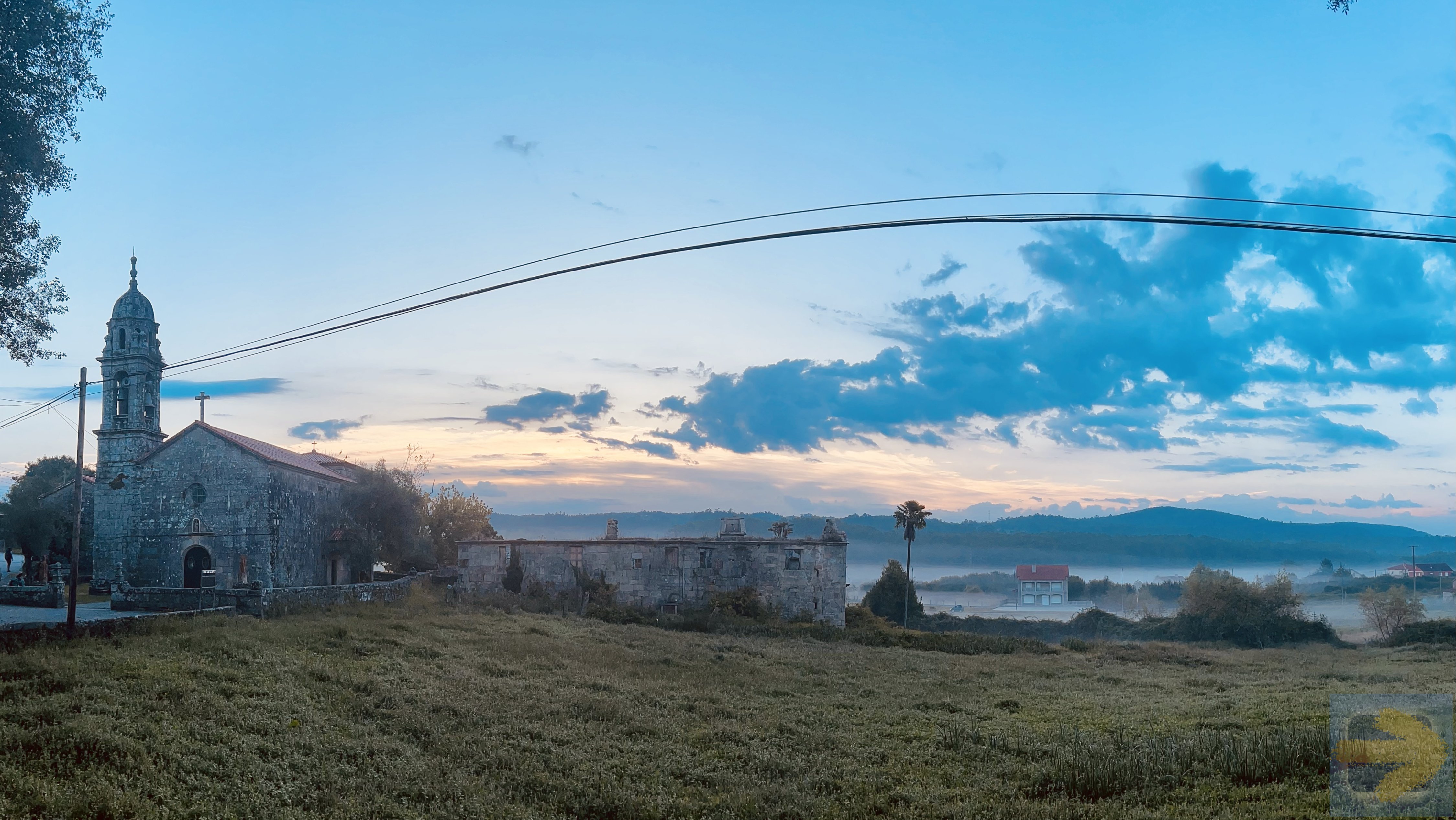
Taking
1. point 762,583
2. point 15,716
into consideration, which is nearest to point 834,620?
point 762,583

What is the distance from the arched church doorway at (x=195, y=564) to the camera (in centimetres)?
4247

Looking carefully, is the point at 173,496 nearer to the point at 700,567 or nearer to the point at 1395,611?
the point at 700,567

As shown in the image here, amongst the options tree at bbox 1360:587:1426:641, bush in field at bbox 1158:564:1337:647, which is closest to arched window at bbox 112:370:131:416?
bush in field at bbox 1158:564:1337:647

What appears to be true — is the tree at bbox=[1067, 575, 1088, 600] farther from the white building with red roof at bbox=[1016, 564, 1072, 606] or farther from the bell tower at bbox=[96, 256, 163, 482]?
the bell tower at bbox=[96, 256, 163, 482]

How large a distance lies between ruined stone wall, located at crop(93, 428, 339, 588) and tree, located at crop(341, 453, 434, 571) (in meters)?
4.94

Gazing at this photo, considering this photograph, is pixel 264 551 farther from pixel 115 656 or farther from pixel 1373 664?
pixel 1373 664

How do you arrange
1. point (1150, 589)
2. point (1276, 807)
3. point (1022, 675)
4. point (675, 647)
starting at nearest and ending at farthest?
point (1276, 807)
point (1022, 675)
point (675, 647)
point (1150, 589)

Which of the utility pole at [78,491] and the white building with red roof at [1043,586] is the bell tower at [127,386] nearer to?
the utility pole at [78,491]

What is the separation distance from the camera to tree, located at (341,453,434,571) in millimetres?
48719

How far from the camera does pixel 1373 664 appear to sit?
3806 centimetres

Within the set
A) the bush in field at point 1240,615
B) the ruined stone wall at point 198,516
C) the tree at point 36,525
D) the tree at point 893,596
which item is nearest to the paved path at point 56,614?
the ruined stone wall at point 198,516

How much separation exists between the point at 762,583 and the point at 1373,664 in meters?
29.8

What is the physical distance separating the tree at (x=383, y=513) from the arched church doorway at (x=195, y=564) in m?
7.34

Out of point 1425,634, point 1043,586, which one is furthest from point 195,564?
point 1043,586
